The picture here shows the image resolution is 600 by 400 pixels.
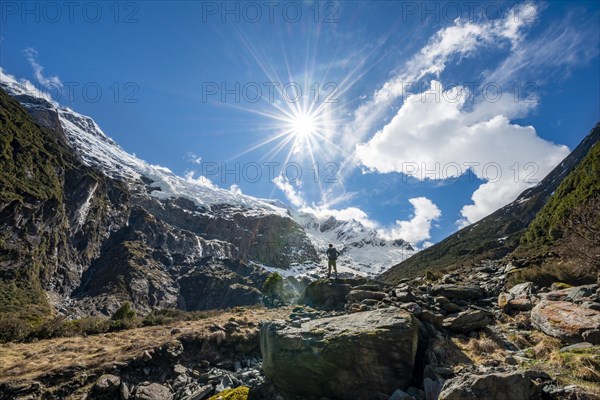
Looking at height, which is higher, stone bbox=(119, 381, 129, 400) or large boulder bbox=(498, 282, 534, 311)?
large boulder bbox=(498, 282, 534, 311)

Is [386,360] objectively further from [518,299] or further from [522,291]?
[522,291]

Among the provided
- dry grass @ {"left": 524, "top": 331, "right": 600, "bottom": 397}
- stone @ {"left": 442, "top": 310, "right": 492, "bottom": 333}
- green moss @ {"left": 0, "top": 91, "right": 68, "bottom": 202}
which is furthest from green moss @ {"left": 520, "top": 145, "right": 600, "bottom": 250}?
green moss @ {"left": 0, "top": 91, "right": 68, "bottom": 202}

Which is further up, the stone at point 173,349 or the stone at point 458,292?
the stone at point 458,292

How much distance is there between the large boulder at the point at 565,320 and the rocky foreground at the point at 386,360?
34 millimetres

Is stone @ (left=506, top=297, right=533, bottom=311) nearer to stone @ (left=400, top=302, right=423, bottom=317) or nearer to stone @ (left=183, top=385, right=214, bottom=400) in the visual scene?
stone @ (left=400, top=302, right=423, bottom=317)

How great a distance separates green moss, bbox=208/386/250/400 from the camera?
9719 mm

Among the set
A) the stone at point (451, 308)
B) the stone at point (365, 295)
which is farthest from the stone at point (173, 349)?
the stone at point (451, 308)

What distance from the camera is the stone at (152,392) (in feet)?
34.8

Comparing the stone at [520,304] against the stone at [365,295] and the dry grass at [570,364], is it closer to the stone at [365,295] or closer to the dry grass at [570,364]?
the dry grass at [570,364]

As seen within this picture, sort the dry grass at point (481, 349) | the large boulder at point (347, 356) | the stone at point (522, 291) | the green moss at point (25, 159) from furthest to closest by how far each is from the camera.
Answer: the green moss at point (25, 159), the stone at point (522, 291), the dry grass at point (481, 349), the large boulder at point (347, 356)

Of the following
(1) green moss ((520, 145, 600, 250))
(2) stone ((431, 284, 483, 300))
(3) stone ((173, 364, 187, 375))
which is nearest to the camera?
(3) stone ((173, 364, 187, 375))

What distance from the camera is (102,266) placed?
133500mm

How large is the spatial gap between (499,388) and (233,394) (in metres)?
7.69

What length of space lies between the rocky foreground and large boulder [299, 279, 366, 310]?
207 inches
